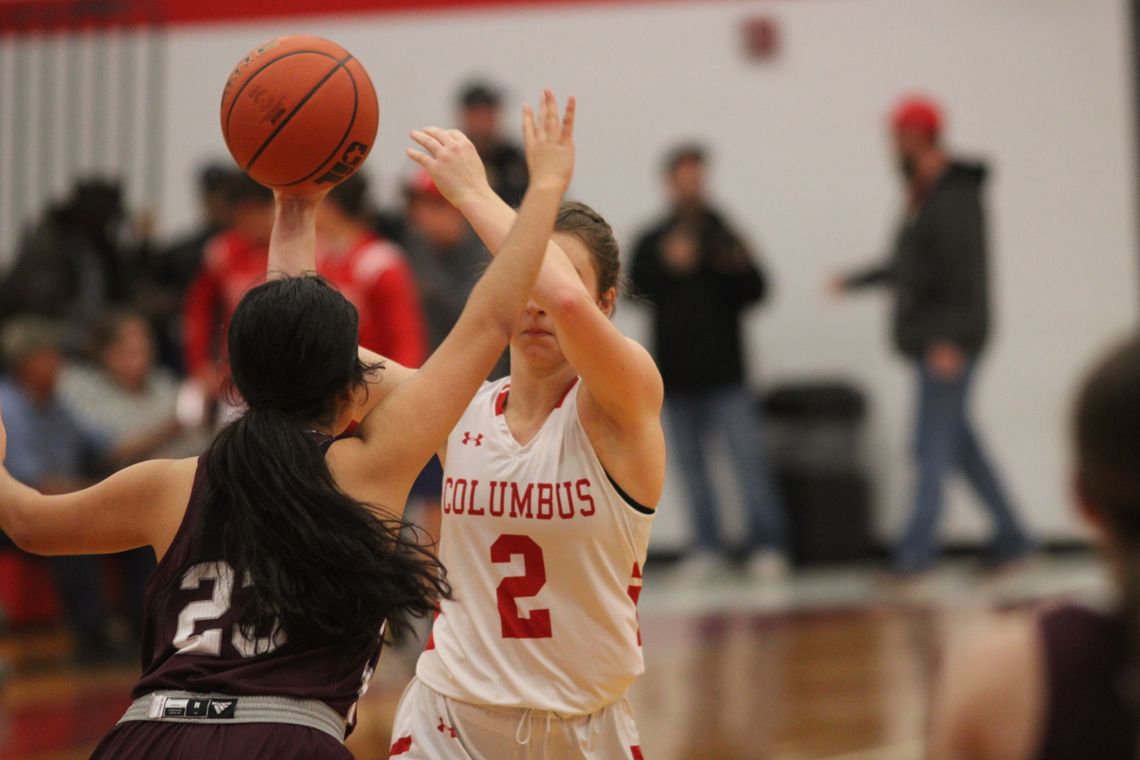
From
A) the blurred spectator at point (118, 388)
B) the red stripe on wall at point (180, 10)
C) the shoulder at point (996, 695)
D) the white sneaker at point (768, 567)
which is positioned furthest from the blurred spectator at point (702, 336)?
the shoulder at point (996, 695)

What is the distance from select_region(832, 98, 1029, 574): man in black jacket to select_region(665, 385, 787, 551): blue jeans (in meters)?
0.98

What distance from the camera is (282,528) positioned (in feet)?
7.97

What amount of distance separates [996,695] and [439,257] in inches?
236

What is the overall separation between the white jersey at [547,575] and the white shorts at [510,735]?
34 millimetres

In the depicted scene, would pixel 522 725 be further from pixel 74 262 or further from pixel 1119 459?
pixel 74 262

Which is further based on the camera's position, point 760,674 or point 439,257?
point 439,257

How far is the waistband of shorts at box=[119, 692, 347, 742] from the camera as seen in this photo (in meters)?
2.39

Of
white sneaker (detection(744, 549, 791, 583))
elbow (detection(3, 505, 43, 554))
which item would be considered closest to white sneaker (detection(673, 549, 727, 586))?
white sneaker (detection(744, 549, 791, 583))

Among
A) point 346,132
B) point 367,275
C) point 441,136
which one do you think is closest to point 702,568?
point 367,275

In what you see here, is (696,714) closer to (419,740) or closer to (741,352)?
(419,740)

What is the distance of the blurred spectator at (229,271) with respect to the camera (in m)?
6.64

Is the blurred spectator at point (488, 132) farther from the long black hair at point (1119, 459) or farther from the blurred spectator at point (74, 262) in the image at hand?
the long black hair at point (1119, 459)

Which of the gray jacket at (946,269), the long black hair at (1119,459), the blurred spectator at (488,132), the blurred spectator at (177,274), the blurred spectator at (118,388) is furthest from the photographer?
the blurred spectator at (177,274)

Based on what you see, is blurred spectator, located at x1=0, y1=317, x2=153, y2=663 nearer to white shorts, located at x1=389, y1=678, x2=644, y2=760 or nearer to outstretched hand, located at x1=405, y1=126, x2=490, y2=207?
white shorts, located at x1=389, y1=678, x2=644, y2=760
